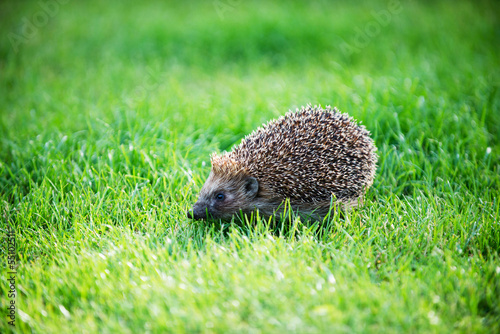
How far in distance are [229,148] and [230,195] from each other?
1.53m

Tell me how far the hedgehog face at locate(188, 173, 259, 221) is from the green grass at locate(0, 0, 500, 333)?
21 cm

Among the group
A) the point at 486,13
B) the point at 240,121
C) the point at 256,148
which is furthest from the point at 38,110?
the point at 486,13

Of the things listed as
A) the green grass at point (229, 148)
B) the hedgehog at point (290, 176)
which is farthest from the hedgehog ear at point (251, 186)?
the green grass at point (229, 148)

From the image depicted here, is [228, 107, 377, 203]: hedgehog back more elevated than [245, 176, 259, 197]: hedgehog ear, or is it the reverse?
[228, 107, 377, 203]: hedgehog back

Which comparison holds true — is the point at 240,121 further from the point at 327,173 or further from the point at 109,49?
the point at 109,49

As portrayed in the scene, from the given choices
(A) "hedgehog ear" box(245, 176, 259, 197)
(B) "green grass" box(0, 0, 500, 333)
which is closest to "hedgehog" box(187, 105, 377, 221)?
(A) "hedgehog ear" box(245, 176, 259, 197)

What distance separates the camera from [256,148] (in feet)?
12.4

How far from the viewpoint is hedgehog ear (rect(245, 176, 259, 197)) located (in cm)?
364

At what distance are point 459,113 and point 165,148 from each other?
12.1 feet

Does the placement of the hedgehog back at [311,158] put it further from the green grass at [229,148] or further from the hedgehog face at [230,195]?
the green grass at [229,148]

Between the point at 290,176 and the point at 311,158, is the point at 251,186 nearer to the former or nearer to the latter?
the point at 290,176

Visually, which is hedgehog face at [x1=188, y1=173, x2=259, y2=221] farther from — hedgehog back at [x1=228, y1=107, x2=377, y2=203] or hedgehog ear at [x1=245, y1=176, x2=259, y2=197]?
hedgehog back at [x1=228, y1=107, x2=377, y2=203]

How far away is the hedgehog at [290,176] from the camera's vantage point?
11.8 feet

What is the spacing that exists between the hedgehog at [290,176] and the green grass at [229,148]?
0.20 metres
